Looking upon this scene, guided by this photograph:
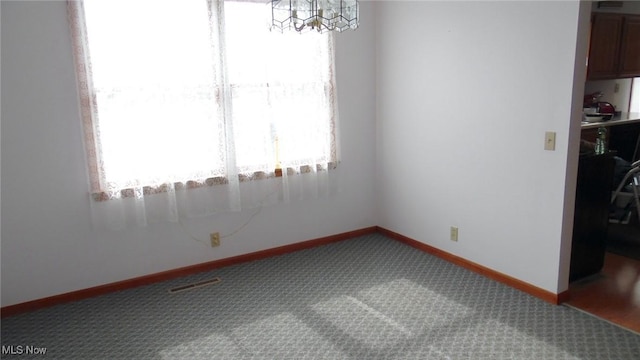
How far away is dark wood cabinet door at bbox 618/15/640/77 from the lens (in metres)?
4.83

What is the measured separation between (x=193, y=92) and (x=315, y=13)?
1387 mm

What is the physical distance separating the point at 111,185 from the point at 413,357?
2.16 metres

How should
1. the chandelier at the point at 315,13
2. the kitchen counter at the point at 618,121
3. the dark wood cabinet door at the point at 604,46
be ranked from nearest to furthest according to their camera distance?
1. the chandelier at the point at 315,13
2. the kitchen counter at the point at 618,121
3. the dark wood cabinet door at the point at 604,46

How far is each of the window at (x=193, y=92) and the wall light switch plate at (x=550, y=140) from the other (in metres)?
1.66

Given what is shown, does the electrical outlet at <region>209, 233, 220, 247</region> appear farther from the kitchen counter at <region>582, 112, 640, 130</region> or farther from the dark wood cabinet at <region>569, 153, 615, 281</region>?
the kitchen counter at <region>582, 112, 640, 130</region>

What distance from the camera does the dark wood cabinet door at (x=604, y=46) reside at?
4.61 metres

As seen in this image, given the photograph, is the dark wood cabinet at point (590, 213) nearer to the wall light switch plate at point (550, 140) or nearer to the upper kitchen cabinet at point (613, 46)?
the wall light switch plate at point (550, 140)

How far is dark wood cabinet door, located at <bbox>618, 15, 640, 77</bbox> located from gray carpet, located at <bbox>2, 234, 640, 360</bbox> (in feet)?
10.7

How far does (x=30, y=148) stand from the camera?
281cm

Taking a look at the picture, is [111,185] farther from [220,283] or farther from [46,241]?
[220,283]

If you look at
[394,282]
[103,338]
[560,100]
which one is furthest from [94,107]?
[560,100]
